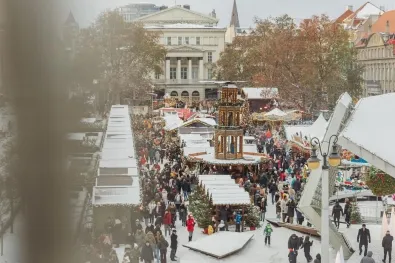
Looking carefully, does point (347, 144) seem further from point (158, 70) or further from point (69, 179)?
point (158, 70)

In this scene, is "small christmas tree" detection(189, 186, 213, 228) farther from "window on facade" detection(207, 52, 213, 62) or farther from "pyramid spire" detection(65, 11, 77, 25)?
"window on facade" detection(207, 52, 213, 62)

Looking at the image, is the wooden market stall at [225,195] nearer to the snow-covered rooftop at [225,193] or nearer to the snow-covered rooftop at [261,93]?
the snow-covered rooftop at [225,193]

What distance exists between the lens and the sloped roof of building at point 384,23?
183 feet

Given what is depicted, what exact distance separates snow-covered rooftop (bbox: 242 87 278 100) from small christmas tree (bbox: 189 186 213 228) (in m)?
26.2

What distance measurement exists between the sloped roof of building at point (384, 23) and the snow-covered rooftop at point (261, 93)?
18421 millimetres

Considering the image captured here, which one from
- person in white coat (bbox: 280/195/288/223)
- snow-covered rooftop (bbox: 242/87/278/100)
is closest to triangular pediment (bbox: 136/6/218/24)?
snow-covered rooftop (bbox: 242/87/278/100)

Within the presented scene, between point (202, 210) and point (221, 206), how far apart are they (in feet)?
1.43

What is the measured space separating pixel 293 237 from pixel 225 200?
9.76 ft

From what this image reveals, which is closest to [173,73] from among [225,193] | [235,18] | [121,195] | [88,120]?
[235,18]

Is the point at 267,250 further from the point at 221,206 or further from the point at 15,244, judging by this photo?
the point at 15,244

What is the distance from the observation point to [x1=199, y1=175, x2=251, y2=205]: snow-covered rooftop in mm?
14294

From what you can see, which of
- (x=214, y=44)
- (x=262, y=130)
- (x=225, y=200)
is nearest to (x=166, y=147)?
(x=262, y=130)

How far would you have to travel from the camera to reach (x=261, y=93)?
139ft

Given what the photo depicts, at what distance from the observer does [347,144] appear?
9.79 metres
